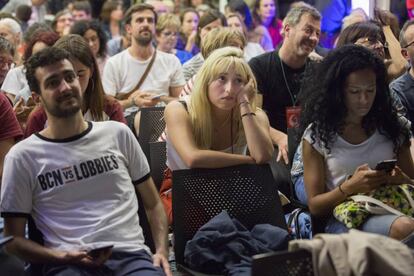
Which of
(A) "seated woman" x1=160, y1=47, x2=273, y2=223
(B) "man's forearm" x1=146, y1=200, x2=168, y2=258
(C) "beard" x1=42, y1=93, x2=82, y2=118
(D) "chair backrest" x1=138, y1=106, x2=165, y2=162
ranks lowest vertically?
(B) "man's forearm" x1=146, y1=200, x2=168, y2=258

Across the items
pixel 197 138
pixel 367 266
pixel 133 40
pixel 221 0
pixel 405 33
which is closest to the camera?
pixel 367 266

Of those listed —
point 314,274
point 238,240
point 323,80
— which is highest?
point 323,80

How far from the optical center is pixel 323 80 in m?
3.59

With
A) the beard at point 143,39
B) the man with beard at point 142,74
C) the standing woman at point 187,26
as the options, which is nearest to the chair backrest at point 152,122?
the man with beard at point 142,74

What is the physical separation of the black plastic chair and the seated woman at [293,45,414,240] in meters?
→ 1.11

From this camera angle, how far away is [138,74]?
6.62m

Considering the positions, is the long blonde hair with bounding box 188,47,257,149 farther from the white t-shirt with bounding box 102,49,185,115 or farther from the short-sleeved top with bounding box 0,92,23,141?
the white t-shirt with bounding box 102,49,185,115

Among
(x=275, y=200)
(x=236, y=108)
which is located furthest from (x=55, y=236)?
(x=236, y=108)

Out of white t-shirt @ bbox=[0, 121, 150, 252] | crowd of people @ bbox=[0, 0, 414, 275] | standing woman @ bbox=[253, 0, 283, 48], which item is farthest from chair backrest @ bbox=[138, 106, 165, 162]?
standing woman @ bbox=[253, 0, 283, 48]

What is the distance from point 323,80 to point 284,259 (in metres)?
1.45

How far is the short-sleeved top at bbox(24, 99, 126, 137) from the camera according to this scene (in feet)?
12.4

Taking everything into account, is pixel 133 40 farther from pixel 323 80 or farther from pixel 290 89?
pixel 323 80

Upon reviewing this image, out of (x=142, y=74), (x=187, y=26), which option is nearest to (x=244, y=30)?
(x=187, y=26)

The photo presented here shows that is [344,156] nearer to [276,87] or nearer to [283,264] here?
[283,264]
